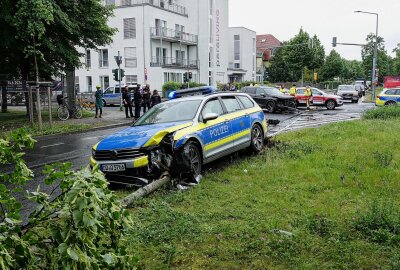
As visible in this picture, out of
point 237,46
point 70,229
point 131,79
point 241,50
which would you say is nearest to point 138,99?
point 70,229

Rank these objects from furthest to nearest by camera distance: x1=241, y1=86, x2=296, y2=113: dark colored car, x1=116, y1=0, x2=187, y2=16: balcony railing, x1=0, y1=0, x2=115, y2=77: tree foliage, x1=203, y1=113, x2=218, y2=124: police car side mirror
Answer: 1. x1=116, y1=0, x2=187, y2=16: balcony railing
2. x1=241, y1=86, x2=296, y2=113: dark colored car
3. x1=0, y1=0, x2=115, y2=77: tree foliage
4. x1=203, y1=113, x2=218, y2=124: police car side mirror

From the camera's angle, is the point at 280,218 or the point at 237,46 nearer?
the point at 280,218

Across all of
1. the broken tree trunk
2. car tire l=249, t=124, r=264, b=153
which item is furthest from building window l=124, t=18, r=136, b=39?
the broken tree trunk

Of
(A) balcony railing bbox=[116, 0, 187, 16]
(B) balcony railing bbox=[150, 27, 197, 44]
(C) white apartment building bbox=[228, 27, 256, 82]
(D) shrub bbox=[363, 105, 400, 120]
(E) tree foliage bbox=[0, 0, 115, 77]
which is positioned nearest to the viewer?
(E) tree foliage bbox=[0, 0, 115, 77]

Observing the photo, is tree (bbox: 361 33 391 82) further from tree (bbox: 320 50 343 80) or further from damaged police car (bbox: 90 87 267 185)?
damaged police car (bbox: 90 87 267 185)

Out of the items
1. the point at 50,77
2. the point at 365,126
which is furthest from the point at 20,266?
the point at 50,77

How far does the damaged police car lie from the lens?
7.37m

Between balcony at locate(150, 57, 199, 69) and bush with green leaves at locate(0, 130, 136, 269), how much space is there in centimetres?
4685

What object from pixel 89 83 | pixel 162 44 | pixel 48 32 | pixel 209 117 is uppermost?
pixel 162 44

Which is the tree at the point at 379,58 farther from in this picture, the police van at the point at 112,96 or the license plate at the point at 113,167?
the license plate at the point at 113,167

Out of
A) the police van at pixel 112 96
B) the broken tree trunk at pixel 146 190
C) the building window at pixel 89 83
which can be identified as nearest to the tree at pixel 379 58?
the building window at pixel 89 83

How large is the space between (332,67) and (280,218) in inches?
3444

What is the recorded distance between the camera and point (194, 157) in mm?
7965

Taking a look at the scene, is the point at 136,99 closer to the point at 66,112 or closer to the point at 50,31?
the point at 66,112
